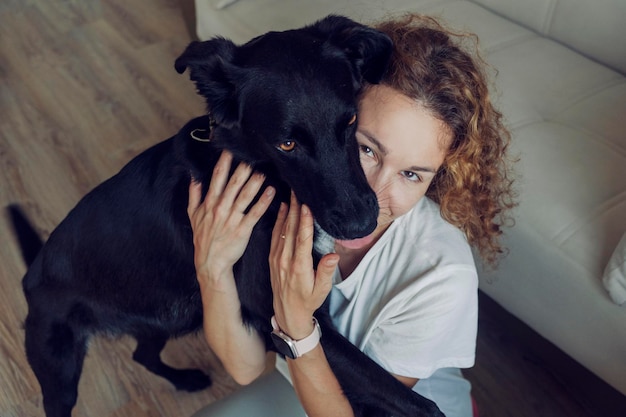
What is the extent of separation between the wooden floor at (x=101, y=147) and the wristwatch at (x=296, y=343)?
0.71 metres

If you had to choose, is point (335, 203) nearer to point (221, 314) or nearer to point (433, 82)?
point (433, 82)

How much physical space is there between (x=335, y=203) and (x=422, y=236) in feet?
0.63

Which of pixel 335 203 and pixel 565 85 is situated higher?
pixel 335 203

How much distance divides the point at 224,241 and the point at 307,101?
314 millimetres

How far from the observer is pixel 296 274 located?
1.05m

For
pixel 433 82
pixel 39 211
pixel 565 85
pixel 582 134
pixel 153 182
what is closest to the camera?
pixel 433 82

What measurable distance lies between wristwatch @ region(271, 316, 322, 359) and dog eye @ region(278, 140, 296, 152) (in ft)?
1.04

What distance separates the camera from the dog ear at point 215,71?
3.40ft

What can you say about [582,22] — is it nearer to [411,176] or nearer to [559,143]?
[559,143]

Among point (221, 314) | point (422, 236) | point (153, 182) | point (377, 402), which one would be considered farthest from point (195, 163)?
point (377, 402)

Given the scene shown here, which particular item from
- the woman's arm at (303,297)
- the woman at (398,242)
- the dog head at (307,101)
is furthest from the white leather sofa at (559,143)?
the dog head at (307,101)

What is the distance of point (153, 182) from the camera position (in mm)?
1270

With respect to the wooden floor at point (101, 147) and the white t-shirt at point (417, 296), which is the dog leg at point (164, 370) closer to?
the wooden floor at point (101, 147)

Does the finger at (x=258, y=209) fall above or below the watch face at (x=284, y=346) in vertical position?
above
